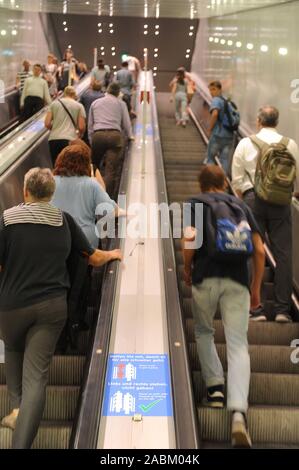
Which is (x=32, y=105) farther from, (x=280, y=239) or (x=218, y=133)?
(x=280, y=239)

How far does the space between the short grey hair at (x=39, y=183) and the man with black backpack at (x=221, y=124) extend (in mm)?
5315

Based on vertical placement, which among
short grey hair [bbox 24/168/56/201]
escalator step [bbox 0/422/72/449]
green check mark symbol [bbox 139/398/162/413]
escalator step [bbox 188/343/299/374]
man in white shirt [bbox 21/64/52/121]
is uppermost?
man in white shirt [bbox 21/64/52/121]

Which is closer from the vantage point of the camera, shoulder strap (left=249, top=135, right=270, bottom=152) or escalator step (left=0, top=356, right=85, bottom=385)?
escalator step (left=0, top=356, right=85, bottom=385)

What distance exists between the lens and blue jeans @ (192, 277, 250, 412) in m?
3.53

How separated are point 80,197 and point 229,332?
5.08 feet

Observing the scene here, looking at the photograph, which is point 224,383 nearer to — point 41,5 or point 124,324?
point 124,324

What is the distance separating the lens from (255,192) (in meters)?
4.94

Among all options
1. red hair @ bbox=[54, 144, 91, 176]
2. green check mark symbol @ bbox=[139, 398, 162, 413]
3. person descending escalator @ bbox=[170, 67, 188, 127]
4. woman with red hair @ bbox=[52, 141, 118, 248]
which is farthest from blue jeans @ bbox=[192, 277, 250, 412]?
person descending escalator @ bbox=[170, 67, 188, 127]

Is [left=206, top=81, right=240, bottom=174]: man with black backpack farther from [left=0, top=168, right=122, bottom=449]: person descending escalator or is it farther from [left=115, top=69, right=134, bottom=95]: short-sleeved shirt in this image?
[left=0, top=168, right=122, bottom=449]: person descending escalator

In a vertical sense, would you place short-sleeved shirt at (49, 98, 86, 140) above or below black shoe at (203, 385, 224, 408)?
above

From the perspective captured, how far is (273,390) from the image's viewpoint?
13.3 feet

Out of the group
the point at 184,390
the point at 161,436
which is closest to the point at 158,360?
the point at 184,390

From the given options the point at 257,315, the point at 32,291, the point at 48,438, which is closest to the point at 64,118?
the point at 257,315

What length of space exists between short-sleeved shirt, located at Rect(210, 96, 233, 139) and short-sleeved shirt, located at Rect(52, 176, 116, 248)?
4317 mm
